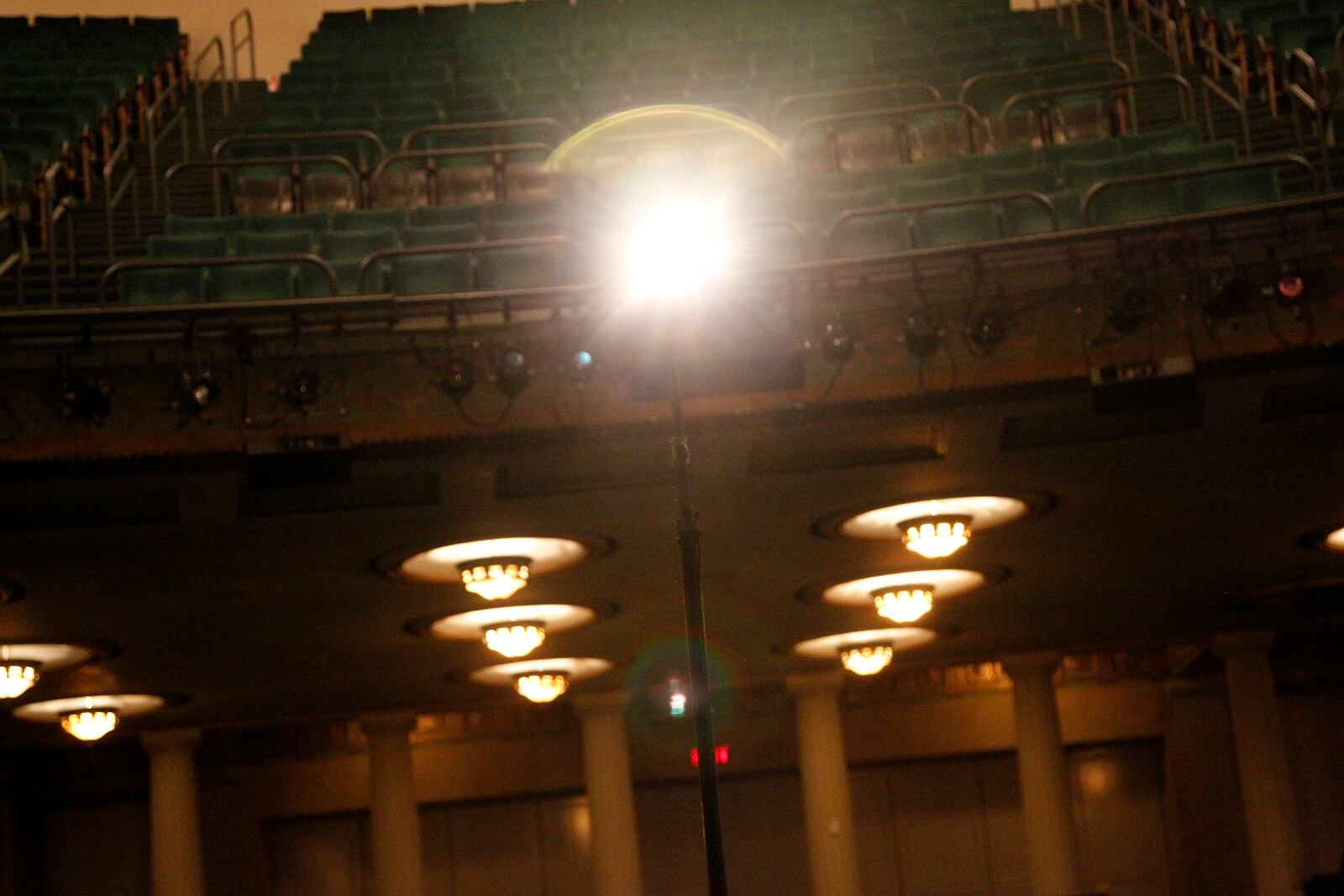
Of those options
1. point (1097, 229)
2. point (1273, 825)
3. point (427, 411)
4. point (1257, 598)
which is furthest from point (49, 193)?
point (1273, 825)

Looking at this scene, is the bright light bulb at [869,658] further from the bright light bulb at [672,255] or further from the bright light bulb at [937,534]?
the bright light bulb at [672,255]

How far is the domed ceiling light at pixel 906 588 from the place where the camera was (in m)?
11.4

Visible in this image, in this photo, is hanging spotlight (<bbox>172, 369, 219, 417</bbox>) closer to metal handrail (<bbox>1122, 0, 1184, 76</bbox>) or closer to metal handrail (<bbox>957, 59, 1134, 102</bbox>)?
metal handrail (<bbox>957, 59, 1134, 102</bbox>)

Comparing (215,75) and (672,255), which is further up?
(215,75)

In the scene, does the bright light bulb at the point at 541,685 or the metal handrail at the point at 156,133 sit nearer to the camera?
the metal handrail at the point at 156,133

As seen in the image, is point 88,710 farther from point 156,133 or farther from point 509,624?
point 156,133

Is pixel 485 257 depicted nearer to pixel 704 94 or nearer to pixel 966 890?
pixel 704 94

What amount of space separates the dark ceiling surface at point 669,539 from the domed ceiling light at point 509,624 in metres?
0.21

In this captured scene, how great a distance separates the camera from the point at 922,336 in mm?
7469

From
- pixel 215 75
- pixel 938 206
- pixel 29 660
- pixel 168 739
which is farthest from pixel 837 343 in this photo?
pixel 215 75

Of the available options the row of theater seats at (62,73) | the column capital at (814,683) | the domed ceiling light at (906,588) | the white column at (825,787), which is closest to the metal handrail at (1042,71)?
the domed ceiling light at (906,588)

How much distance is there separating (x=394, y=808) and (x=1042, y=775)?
6181 mm

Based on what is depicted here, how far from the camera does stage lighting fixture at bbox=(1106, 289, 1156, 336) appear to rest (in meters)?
7.50

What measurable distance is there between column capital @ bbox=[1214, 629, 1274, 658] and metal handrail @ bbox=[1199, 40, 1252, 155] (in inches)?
231
